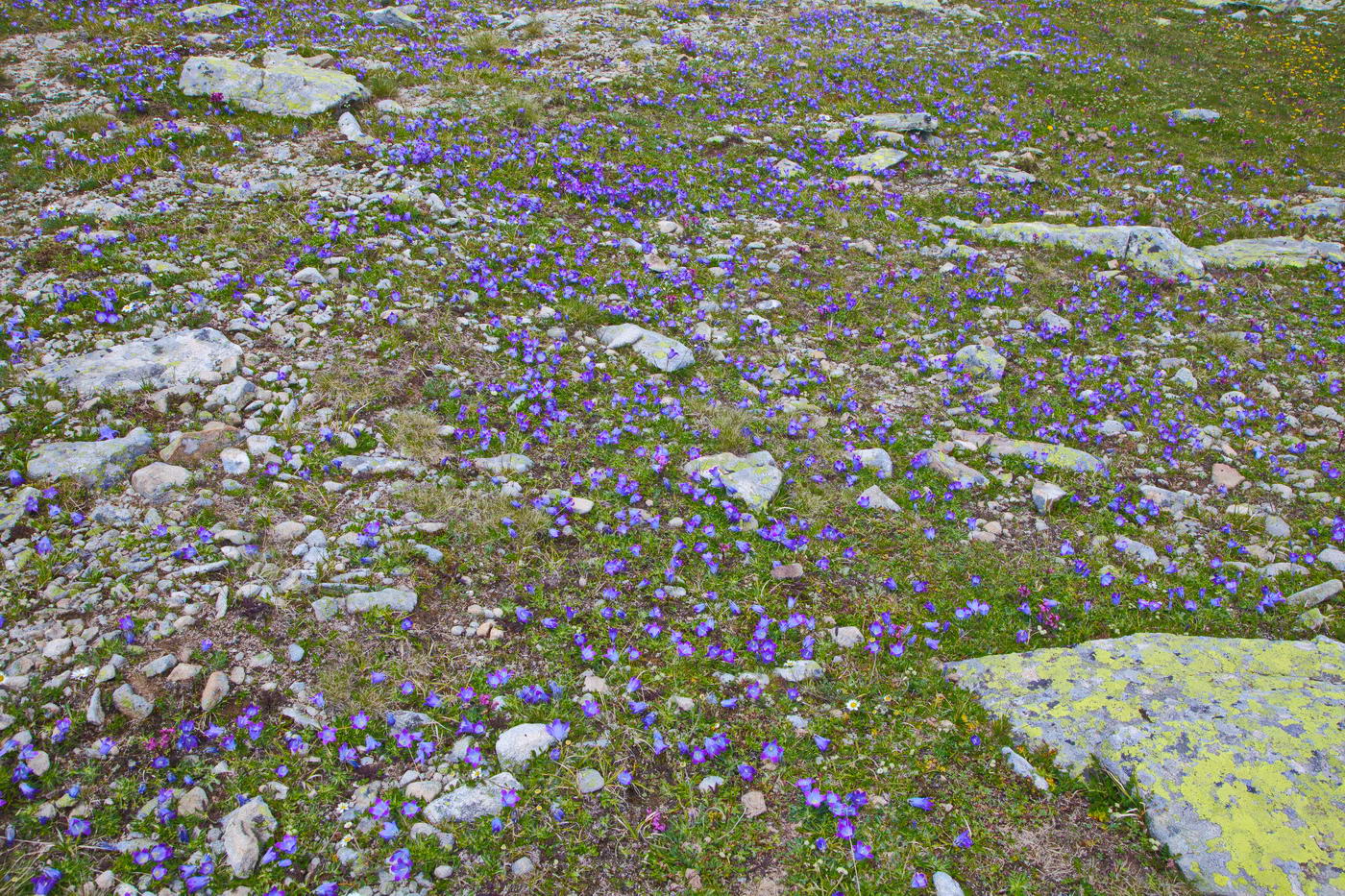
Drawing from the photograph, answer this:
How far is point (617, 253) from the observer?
10695 millimetres

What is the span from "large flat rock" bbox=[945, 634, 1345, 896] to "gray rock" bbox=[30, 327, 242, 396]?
278 inches

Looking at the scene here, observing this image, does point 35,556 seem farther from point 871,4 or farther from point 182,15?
point 871,4

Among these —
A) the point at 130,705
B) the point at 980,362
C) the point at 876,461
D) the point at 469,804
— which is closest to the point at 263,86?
the point at 130,705

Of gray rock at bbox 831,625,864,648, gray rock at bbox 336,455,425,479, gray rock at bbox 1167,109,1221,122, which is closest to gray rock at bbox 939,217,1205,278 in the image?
gray rock at bbox 1167,109,1221,122

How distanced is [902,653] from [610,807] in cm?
246

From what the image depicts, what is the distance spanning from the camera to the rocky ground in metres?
4.20

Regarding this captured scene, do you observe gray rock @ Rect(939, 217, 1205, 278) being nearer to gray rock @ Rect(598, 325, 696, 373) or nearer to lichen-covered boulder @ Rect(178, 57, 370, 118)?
gray rock @ Rect(598, 325, 696, 373)

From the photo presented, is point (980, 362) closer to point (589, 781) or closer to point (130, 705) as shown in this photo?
point (589, 781)

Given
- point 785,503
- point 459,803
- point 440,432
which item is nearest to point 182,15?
point 440,432

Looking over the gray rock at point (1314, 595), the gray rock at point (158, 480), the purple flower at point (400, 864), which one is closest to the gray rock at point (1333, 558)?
the gray rock at point (1314, 595)

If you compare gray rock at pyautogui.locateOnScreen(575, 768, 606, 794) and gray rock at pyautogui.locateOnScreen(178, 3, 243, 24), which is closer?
gray rock at pyautogui.locateOnScreen(575, 768, 606, 794)

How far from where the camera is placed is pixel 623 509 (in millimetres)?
6543

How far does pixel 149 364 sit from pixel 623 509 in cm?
458

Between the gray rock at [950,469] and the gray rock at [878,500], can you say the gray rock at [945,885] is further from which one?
the gray rock at [950,469]
